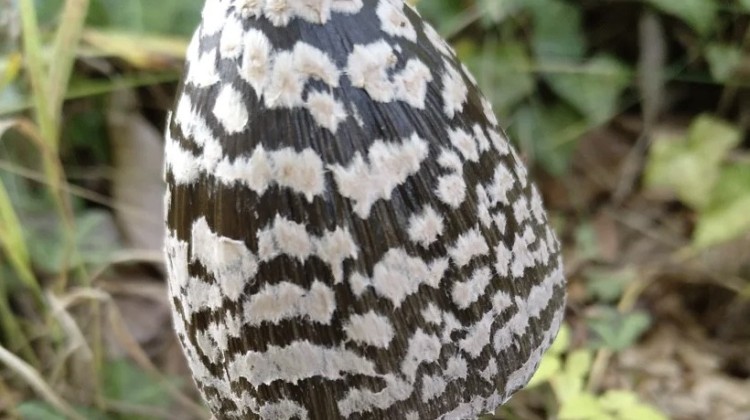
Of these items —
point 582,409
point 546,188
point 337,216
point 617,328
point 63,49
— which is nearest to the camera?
point 337,216

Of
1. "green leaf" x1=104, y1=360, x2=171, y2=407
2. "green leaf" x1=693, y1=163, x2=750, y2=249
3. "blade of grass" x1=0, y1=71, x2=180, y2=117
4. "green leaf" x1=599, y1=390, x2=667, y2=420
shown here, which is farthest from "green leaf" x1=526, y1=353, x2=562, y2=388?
"blade of grass" x1=0, y1=71, x2=180, y2=117

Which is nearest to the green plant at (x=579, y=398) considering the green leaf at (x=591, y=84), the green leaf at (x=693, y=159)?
the green leaf at (x=693, y=159)

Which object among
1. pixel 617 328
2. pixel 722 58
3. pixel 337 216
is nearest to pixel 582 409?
pixel 617 328

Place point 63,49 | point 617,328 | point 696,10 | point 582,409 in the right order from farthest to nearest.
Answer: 1. point 696,10
2. point 617,328
3. point 63,49
4. point 582,409

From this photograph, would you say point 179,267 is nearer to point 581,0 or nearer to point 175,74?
point 175,74

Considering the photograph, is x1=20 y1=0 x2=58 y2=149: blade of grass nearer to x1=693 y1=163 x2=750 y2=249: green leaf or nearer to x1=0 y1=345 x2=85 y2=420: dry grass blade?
x1=0 y1=345 x2=85 y2=420: dry grass blade

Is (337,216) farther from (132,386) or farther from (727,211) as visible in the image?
(727,211)
